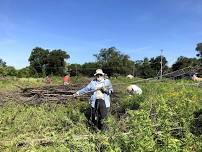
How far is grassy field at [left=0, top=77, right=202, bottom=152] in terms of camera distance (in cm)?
604

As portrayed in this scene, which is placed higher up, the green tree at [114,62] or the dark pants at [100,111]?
the green tree at [114,62]

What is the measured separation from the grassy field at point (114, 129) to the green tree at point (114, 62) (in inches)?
2341

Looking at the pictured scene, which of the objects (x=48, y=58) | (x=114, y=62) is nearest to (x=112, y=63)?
(x=114, y=62)

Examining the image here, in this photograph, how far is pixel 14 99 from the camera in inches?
534

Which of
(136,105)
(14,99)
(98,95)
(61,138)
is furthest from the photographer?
(14,99)

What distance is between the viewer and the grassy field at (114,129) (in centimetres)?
604

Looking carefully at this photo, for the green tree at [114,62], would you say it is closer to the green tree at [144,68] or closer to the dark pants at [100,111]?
the green tree at [144,68]

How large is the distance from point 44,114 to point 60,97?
2761 millimetres

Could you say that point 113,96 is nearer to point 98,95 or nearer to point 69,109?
point 69,109

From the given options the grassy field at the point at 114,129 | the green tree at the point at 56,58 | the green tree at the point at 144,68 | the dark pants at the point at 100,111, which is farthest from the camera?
the green tree at the point at 56,58

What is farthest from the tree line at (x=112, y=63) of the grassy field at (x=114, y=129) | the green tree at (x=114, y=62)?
the grassy field at (x=114, y=129)

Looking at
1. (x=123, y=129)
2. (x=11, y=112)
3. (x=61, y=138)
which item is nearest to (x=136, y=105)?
(x=11, y=112)

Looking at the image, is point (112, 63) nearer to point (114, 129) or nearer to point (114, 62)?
point (114, 62)

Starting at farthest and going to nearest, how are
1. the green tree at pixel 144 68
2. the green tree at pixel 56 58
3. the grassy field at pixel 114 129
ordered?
the green tree at pixel 56 58, the green tree at pixel 144 68, the grassy field at pixel 114 129
